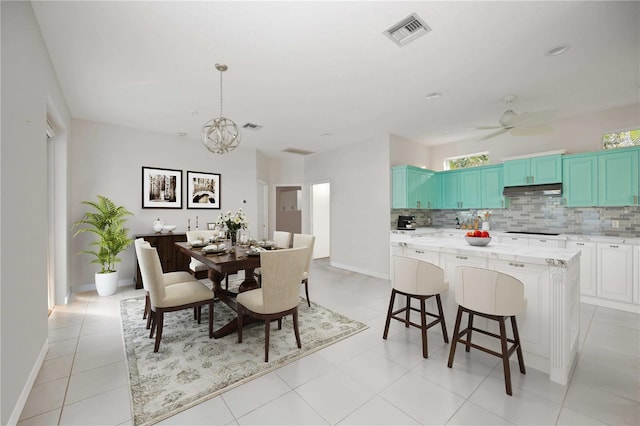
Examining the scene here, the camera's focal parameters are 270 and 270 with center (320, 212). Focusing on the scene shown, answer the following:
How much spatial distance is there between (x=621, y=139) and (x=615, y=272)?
80.3 inches

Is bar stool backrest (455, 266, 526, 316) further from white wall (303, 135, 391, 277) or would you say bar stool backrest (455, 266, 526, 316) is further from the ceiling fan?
white wall (303, 135, 391, 277)

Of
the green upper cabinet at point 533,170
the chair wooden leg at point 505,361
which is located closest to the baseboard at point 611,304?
the green upper cabinet at point 533,170

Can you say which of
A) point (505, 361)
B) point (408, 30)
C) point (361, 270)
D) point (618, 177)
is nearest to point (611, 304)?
point (618, 177)

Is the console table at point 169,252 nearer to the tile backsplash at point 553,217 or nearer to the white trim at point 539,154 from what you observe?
the tile backsplash at point 553,217

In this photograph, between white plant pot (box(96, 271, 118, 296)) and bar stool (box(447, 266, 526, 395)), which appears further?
white plant pot (box(96, 271, 118, 296))

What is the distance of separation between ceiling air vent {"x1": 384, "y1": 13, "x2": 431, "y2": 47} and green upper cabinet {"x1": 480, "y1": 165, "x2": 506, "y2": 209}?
12.5 ft

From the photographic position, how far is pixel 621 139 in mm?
4055

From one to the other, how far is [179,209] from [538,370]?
5.59 m

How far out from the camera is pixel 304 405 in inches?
70.4

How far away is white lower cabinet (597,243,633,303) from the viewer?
3.51m

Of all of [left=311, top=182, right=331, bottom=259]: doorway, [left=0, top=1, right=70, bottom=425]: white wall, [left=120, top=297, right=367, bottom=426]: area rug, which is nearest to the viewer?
[left=0, top=1, right=70, bottom=425]: white wall

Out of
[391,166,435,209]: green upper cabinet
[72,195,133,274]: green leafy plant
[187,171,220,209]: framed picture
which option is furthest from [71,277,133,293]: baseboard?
[391,166,435,209]: green upper cabinet

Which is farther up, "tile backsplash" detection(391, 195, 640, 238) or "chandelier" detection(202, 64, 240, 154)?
"chandelier" detection(202, 64, 240, 154)

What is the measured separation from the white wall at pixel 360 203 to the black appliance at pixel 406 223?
11.8 inches
